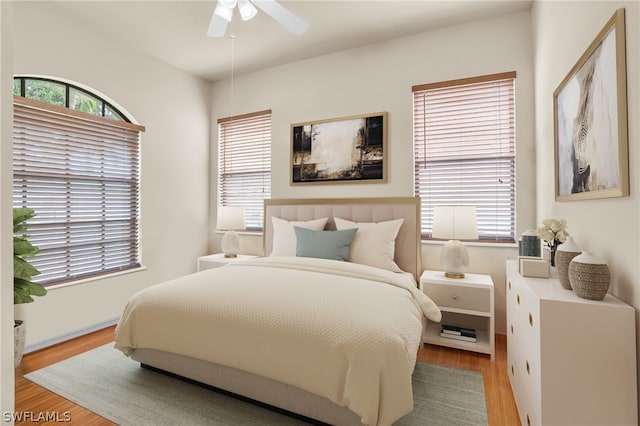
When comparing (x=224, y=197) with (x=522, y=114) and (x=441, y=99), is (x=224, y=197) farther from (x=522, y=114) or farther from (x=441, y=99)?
(x=522, y=114)

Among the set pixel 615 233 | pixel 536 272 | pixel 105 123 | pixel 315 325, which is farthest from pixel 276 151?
pixel 615 233

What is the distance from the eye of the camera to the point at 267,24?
2.95m

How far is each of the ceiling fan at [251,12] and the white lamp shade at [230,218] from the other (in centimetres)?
195

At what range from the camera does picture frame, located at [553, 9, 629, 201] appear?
A: 123 centimetres

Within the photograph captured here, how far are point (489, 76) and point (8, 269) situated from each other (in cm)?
341

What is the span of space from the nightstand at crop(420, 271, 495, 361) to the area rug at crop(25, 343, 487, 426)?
1.09 ft

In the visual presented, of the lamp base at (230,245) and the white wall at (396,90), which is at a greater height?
the white wall at (396,90)

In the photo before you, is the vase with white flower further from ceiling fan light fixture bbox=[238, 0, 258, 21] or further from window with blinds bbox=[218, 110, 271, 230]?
window with blinds bbox=[218, 110, 271, 230]

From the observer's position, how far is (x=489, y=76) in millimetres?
2822

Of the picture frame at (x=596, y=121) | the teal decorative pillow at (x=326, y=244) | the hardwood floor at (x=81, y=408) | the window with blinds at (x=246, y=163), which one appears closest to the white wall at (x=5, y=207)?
the hardwood floor at (x=81, y=408)

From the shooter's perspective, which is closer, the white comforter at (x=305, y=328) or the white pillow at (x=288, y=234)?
the white comforter at (x=305, y=328)

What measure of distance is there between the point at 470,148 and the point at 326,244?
166 centimetres

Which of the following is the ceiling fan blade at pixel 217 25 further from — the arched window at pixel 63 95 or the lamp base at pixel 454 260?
the lamp base at pixel 454 260

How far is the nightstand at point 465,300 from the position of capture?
2.40m
